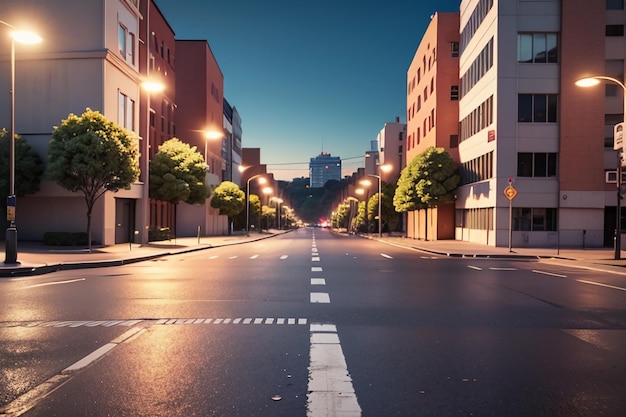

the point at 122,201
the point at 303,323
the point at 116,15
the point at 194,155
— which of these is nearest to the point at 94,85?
the point at 116,15

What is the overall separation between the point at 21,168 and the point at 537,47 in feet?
113

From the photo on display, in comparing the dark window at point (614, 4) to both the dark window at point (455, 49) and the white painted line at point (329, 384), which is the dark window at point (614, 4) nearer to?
the dark window at point (455, 49)

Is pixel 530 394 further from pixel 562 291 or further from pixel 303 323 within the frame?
pixel 562 291

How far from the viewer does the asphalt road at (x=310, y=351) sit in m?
4.80

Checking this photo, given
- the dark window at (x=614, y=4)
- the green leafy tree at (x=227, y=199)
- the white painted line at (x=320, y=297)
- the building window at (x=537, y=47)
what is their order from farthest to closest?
the green leafy tree at (x=227, y=199)
the dark window at (x=614, y=4)
the building window at (x=537, y=47)
the white painted line at (x=320, y=297)

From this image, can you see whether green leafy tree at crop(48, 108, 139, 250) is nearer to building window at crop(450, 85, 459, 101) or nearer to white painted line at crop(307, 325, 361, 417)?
white painted line at crop(307, 325, 361, 417)

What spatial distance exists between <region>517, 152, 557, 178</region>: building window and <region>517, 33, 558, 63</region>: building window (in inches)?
262

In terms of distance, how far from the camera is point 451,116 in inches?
2141

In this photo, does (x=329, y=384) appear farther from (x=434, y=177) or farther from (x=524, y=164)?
(x=434, y=177)

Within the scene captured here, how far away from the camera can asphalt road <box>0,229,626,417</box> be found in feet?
15.8

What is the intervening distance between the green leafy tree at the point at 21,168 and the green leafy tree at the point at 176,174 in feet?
33.9

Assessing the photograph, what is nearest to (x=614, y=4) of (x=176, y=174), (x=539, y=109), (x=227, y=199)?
(x=539, y=109)

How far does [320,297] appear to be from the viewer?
1165 centimetres

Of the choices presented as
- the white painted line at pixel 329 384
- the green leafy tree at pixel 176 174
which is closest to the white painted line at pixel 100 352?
the white painted line at pixel 329 384
